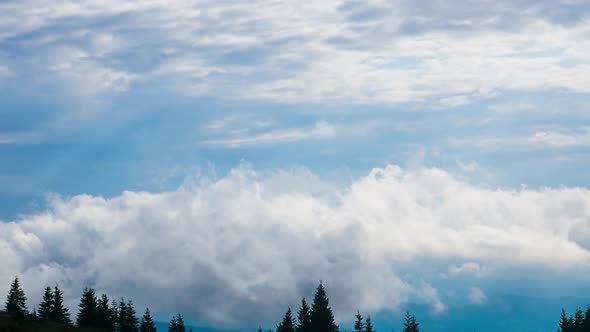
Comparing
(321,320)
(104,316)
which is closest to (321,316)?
(321,320)

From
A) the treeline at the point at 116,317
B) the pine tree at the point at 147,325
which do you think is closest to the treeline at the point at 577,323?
the treeline at the point at 116,317

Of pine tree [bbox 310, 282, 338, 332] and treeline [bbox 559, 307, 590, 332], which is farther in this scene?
treeline [bbox 559, 307, 590, 332]

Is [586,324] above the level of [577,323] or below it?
below

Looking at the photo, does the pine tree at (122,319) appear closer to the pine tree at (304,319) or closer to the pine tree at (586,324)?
the pine tree at (304,319)

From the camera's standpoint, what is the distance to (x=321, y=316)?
106938 mm

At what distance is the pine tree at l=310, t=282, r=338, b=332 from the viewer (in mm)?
106625

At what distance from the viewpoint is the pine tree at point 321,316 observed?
10662 centimetres

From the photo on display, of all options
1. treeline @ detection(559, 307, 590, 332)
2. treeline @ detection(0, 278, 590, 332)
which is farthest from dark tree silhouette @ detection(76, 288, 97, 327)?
treeline @ detection(559, 307, 590, 332)

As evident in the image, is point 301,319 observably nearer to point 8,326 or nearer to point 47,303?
point 8,326

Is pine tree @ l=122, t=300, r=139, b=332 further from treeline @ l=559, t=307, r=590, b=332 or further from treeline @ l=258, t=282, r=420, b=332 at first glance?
treeline @ l=559, t=307, r=590, b=332

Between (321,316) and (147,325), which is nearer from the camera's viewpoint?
(321,316)

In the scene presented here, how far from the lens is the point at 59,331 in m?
102

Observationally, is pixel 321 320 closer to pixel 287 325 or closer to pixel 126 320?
pixel 287 325

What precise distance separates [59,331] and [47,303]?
29858mm
